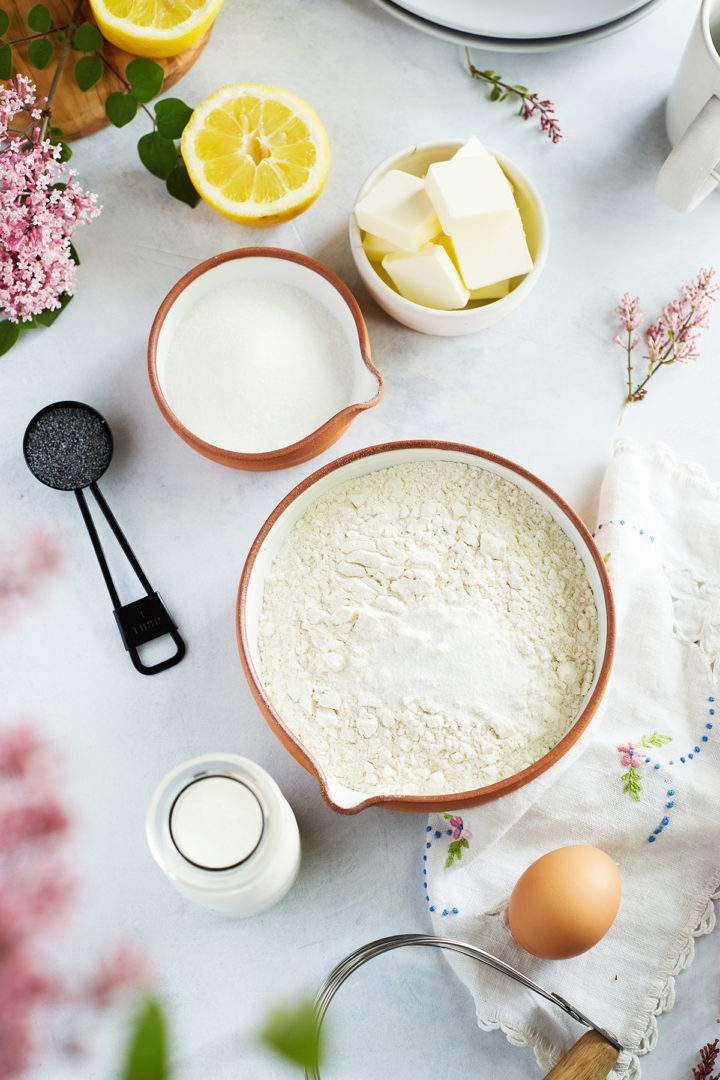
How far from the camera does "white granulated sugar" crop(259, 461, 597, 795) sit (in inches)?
35.0

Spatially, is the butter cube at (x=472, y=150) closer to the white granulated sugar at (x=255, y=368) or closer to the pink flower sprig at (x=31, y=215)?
the white granulated sugar at (x=255, y=368)

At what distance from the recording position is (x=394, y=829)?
1018mm

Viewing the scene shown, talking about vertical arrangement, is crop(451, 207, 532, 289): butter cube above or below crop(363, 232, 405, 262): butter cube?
above

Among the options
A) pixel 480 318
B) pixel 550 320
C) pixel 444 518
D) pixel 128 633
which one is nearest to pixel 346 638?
pixel 444 518

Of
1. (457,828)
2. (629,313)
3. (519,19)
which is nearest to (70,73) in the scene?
(519,19)

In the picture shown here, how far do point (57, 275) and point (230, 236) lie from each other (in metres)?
0.23

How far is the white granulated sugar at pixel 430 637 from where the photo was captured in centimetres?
89

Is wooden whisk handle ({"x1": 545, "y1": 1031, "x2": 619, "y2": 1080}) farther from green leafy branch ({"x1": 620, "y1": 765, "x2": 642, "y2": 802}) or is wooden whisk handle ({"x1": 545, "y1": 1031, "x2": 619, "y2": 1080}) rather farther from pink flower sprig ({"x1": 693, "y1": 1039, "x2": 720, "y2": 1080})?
green leafy branch ({"x1": 620, "y1": 765, "x2": 642, "y2": 802})

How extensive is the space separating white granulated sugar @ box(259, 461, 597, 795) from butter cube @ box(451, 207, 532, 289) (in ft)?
0.77

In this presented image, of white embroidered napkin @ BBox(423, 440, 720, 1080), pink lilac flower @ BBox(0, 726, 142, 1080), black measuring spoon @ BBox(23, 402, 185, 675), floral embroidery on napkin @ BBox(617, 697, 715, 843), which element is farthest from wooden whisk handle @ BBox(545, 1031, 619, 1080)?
black measuring spoon @ BBox(23, 402, 185, 675)

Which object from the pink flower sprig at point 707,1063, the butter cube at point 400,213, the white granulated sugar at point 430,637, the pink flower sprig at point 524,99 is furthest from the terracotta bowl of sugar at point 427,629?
the pink flower sprig at point 524,99

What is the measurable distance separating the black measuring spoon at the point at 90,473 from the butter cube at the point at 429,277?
394 millimetres

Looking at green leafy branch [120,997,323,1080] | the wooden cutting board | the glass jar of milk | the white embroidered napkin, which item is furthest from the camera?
the wooden cutting board

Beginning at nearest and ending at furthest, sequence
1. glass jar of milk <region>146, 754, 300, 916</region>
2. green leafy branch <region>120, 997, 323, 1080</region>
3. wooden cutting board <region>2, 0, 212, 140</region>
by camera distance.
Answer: green leafy branch <region>120, 997, 323, 1080</region> → glass jar of milk <region>146, 754, 300, 916</region> → wooden cutting board <region>2, 0, 212, 140</region>
